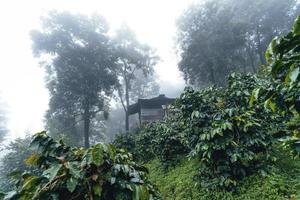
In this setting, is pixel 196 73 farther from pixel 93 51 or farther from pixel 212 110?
pixel 212 110

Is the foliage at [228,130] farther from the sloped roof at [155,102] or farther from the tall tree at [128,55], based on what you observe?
the tall tree at [128,55]

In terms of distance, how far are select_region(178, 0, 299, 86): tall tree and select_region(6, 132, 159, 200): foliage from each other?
61.7 ft

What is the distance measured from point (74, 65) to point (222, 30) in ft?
44.5

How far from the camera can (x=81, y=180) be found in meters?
1.68

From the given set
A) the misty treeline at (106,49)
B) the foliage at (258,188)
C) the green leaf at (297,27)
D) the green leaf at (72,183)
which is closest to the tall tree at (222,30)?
the misty treeline at (106,49)

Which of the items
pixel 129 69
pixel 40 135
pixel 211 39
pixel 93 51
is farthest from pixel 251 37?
pixel 40 135

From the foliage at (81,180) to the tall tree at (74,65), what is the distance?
17.6 meters

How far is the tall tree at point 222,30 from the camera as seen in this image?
19.6m

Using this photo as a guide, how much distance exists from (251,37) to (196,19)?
7766mm

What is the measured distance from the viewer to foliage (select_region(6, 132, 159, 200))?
1.58 metres

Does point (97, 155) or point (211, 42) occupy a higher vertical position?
point (211, 42)

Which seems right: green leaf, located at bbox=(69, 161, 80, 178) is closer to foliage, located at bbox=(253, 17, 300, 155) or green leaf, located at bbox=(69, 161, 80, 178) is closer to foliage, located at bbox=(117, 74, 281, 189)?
foliage, located at bbox=(253, 17, 300, 155)

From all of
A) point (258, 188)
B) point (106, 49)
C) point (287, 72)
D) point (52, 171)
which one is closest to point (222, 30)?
point (106, 49)

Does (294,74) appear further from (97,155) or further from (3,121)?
(3,121)
